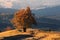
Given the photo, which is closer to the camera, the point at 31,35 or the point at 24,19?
the point at 31,35

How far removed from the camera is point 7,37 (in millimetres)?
55438

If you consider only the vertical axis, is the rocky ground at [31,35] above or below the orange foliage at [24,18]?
below

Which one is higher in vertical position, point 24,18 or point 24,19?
point 24,18

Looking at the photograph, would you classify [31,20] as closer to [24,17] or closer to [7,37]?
[24,17]

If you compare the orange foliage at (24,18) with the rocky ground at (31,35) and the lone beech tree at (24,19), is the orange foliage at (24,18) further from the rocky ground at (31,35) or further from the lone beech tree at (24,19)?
the rocky ground at (31,35)

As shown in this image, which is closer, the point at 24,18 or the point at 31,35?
the point at 31,35

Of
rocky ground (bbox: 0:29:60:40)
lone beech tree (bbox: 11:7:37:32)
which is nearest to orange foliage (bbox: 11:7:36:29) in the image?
lone beech tree (bbox: 11:7:37:32)

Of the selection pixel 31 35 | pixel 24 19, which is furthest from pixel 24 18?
pixel 31 35

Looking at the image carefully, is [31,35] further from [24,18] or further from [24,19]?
[24,18]

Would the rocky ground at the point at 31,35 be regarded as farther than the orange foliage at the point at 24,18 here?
No

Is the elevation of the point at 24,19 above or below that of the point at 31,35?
above

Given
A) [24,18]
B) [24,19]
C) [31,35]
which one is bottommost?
[31,35]

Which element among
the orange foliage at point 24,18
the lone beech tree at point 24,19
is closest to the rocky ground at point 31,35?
the lone beech tree at point 24,19

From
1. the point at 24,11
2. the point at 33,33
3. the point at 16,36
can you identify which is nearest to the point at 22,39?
the point at 16,36
